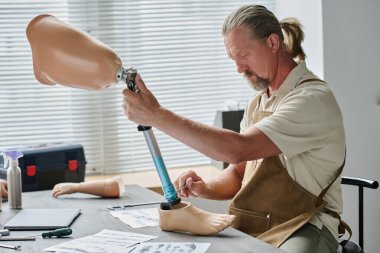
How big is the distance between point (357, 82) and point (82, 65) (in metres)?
2.09

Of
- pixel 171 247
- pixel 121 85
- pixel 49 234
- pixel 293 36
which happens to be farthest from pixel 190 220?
pixel 121 85

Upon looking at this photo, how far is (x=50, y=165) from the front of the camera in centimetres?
309

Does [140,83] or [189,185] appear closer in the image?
[140,83]

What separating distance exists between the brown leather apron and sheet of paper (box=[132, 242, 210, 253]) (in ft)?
1.50

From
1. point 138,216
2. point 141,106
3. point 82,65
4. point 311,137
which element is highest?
point 82,65

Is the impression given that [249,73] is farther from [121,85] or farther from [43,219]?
[121,85]

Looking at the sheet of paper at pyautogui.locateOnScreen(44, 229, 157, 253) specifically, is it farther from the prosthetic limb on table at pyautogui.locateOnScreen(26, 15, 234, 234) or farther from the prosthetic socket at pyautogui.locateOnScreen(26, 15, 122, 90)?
the prosthetic socket at pyautogui.locateOnScreen(26, 15, 122, 90)

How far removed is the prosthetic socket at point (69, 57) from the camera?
6.29 feet

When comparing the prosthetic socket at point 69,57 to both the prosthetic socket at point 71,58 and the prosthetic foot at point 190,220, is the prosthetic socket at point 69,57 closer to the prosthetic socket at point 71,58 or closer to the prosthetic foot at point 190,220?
the prosthetic socket at point 71,58

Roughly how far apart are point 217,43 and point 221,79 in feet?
0.69

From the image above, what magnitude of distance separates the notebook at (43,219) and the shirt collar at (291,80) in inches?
33.4

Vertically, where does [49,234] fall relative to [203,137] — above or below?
below

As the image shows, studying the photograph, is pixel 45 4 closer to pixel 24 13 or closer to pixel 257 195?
pixel 24 13

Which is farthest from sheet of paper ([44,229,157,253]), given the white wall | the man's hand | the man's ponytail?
the white wall
